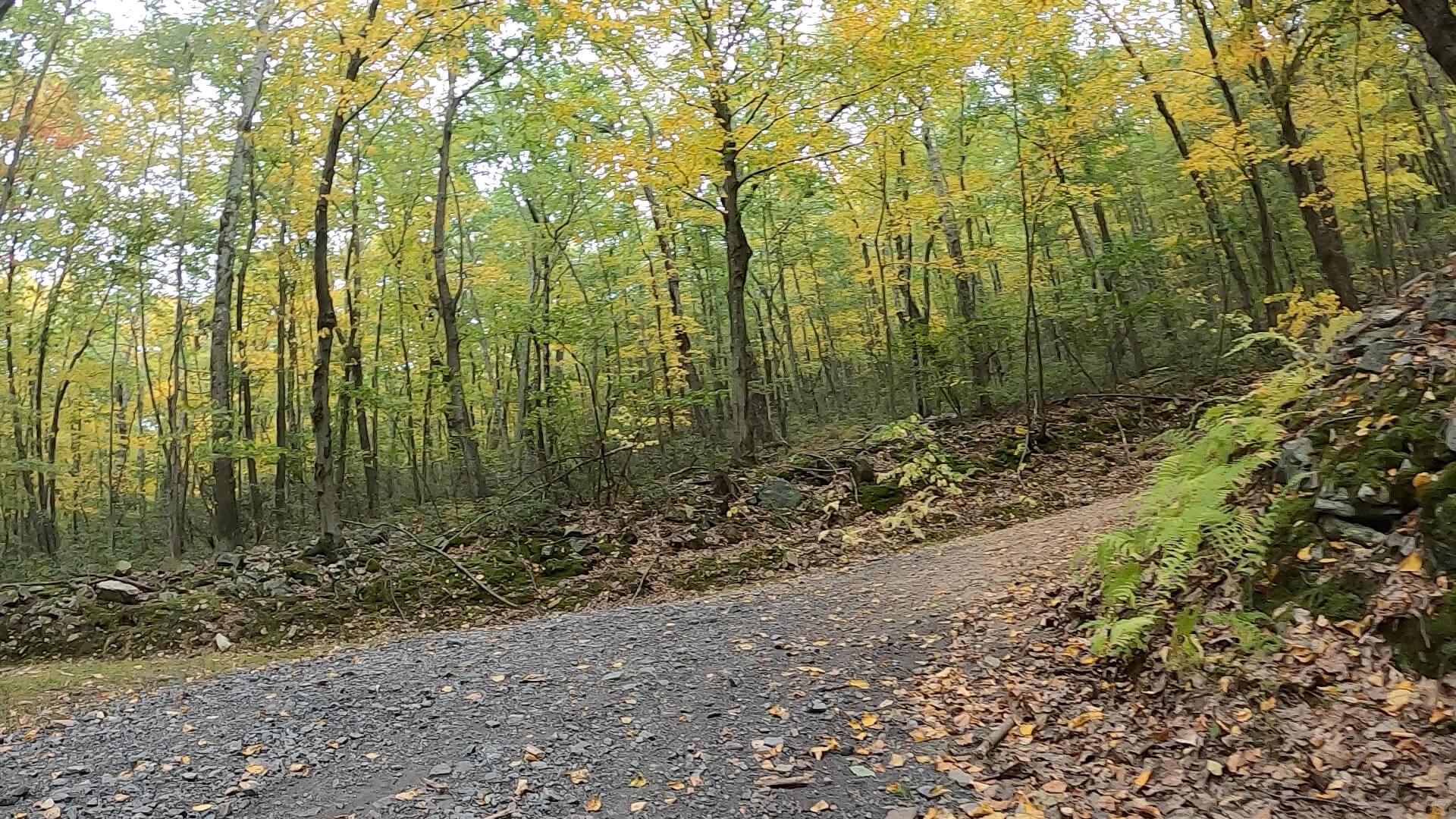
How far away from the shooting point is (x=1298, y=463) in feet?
15.5

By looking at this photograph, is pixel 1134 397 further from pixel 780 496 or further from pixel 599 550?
pixel 599 550

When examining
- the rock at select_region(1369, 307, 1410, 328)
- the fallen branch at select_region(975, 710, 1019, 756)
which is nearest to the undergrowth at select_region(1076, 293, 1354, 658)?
the rock at select_region(1369, 307, 1410, 328)

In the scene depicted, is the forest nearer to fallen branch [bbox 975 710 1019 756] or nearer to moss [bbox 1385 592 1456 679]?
moss [bbox 1385 592 1456 679]

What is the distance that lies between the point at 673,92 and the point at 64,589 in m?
9.62

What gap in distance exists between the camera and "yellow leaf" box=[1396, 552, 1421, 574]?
3.58 m

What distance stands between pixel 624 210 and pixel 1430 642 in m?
17.3

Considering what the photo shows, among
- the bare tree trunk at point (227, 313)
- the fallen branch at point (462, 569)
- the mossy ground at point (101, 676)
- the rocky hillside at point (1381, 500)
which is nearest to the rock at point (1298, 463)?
the rocky hillside at point (1381, 500)

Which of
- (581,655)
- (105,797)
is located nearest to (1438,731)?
(581,655)

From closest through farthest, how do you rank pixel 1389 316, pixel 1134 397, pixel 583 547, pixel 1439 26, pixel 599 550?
pixel 1439 26
pixel 1389 316
pixel 599 550
pixel 583 547
pixel 1134 397

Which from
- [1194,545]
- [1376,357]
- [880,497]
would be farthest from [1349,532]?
[880,497]

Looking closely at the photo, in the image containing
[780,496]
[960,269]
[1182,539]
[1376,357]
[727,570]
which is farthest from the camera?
[960,269]

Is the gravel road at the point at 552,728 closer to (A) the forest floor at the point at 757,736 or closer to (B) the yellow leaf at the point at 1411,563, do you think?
(A) the forest floor at the point at 757,736

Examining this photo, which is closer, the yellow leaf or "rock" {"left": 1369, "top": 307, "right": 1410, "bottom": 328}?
the yellow leaf

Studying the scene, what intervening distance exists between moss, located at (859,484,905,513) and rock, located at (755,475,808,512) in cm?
81
